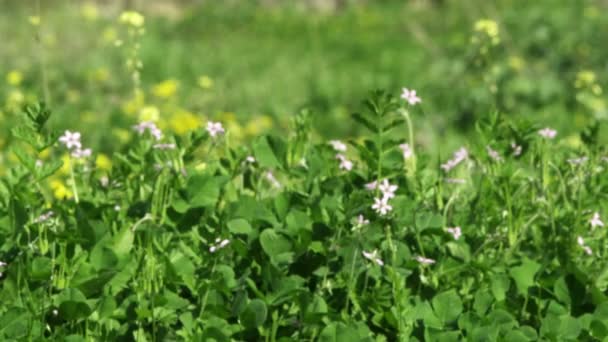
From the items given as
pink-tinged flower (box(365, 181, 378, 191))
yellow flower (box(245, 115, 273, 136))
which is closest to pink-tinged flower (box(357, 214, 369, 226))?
pink-tinged flower (box(365, 181, 378, 191))

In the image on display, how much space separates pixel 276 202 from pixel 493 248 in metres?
0.55

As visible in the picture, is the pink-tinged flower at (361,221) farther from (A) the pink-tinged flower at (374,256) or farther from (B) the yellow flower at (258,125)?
(B) the yellow flower at (258,125)

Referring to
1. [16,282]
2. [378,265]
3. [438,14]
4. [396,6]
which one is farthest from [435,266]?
[396,6]

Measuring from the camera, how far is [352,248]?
2.26 meters

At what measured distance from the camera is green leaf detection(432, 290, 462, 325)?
227 centimetres

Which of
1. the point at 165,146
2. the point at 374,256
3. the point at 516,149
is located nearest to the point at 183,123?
the point at 165,146

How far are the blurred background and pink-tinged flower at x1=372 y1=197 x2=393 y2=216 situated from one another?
2752 millimetres

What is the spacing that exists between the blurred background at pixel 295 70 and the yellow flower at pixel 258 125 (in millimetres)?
12

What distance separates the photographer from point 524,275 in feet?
7.97

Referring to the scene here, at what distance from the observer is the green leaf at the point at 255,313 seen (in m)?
2.17

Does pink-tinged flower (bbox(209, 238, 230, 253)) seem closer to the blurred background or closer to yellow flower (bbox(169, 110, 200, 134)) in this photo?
the blurred background

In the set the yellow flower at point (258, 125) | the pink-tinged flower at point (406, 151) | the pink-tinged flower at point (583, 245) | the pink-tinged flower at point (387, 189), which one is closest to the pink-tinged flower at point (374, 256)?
the pink-tinged flower at point (387, 189)

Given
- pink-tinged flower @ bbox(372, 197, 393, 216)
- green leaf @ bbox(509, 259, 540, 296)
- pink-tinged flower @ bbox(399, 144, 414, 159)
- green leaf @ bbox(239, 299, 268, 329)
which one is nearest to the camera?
green leaf @ bbox(239, 299, 268, 329)

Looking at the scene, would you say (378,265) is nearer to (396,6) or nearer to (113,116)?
(113,116)
